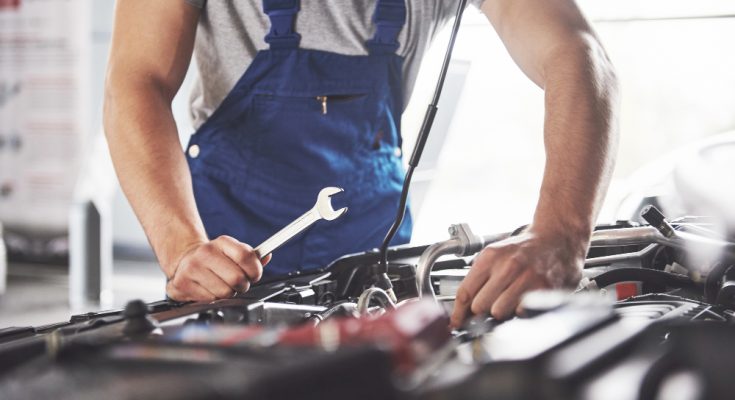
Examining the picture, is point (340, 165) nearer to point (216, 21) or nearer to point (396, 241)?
point (396, 241)

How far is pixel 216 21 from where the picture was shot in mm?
1410

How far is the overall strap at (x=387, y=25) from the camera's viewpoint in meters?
1.38

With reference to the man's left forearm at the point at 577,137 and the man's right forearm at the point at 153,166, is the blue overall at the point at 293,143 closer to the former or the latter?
the man's right forearm at the point at 153,166

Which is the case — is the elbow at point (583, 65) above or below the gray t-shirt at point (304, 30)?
below

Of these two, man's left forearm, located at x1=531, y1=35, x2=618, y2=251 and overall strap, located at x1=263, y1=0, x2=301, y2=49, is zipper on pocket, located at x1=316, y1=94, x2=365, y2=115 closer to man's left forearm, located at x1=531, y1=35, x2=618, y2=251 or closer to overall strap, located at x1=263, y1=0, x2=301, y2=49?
overall strap, located at x1=263, y1=0, x2=301, y2=49

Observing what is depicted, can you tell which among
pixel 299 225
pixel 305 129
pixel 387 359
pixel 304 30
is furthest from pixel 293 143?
pixel 387 359

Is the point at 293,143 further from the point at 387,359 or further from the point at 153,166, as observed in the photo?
the point at 387,359

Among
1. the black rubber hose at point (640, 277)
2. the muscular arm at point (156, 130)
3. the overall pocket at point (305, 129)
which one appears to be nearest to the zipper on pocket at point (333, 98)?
the overall pocket at point (305, 129)

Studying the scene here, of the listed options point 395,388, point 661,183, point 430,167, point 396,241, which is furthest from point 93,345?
point 430,167

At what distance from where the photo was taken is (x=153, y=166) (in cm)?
125

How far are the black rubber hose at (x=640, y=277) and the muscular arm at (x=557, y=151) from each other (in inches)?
4.7

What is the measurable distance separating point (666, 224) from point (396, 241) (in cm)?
53

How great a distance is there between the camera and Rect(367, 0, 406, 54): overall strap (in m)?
1.38

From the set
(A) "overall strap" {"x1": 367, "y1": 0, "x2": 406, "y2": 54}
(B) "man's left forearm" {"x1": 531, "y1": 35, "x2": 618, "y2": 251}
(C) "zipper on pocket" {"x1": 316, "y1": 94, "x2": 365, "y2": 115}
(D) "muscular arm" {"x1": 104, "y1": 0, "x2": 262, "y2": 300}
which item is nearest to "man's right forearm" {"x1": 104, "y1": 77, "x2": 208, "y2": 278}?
(D) "muscular arm" {"x1": 104, "y1": 0, "x2": 262, "y2": 300}
